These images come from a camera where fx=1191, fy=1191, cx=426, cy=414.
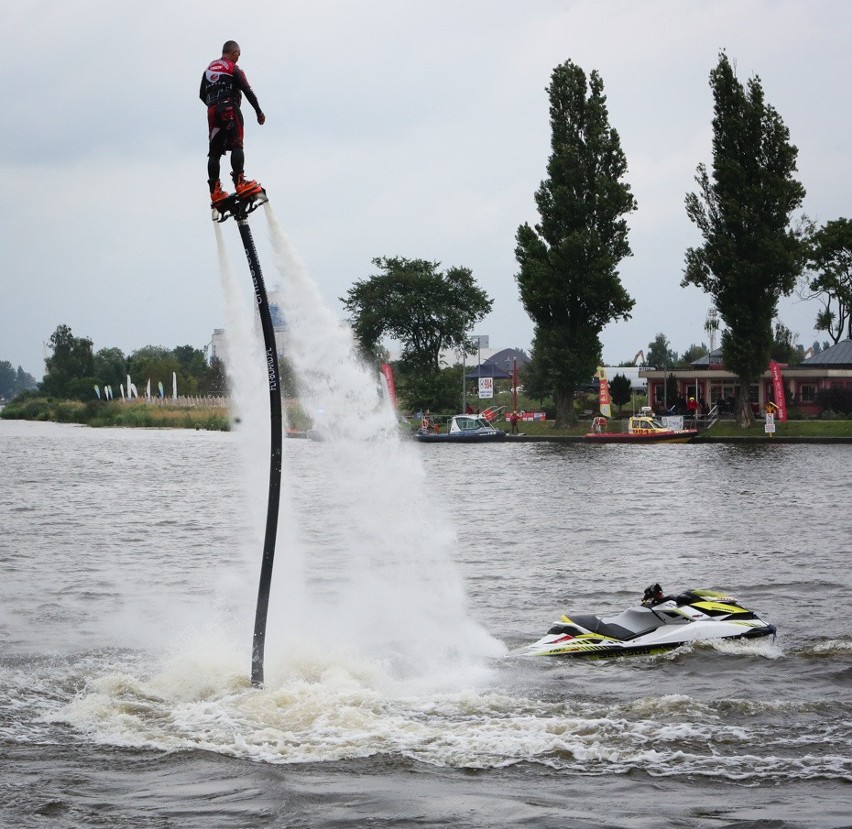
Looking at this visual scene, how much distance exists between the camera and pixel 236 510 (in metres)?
41.4

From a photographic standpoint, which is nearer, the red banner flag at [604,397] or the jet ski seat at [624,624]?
the jet ski seat at [624,624]

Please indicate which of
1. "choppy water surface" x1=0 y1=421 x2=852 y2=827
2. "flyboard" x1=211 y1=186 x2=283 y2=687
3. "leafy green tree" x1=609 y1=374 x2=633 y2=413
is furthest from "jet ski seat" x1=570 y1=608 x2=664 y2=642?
"leafy green tree" x1=609 y1=374 x2=633 y2=413

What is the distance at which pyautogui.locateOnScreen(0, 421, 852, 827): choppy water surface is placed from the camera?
10.6 metres

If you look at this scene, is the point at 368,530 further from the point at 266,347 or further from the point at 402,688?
the point at 266,347

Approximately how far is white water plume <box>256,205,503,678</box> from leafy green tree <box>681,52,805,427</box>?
56.5 m

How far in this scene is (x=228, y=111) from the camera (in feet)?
36.6

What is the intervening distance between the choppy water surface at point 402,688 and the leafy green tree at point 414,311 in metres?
76.4

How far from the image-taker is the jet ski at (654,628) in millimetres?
16547

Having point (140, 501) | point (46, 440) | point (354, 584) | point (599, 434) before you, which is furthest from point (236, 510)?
point (46, 440)

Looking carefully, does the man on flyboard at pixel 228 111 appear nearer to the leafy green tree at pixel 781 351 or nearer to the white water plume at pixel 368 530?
the white water plume at pixel 368 530

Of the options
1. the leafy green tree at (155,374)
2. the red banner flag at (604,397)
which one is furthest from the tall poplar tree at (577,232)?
the leafy green tree at (155,374)

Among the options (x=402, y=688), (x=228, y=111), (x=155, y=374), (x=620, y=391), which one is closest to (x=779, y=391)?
(x=620, y=391)

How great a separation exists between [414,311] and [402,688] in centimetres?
9407

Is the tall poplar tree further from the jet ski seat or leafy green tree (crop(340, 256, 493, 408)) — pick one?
the jet ski seat
